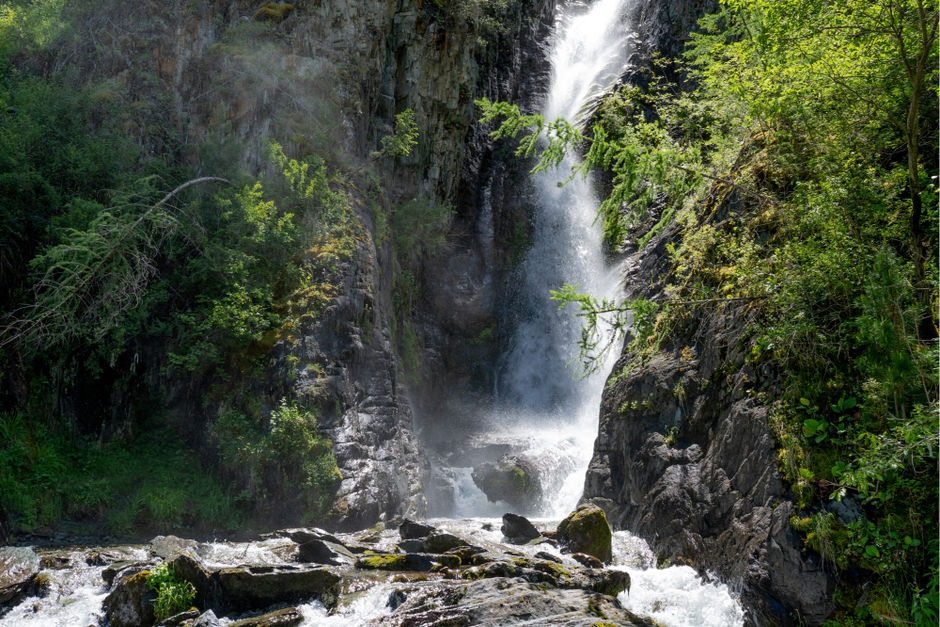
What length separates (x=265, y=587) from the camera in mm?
7230

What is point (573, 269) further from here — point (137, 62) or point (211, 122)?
point (137, 62)

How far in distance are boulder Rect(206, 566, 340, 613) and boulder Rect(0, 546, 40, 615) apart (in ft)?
7.95

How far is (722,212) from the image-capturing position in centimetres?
954

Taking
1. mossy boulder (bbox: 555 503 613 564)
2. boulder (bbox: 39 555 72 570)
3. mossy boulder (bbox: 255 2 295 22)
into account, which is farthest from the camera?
mossy boulder (bbox: 255 2 295 22)

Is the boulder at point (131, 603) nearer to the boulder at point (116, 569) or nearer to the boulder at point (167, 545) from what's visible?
the boulder at point (116, 569)

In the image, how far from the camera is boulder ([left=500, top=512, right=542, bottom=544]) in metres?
10.4

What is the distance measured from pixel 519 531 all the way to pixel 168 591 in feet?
19.1

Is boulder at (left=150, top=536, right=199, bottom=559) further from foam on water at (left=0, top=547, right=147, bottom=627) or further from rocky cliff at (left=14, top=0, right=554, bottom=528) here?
rocky cliff at (left=14, top=0, right=554, bottom=528)

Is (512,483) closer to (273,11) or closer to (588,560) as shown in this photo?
(588,560)

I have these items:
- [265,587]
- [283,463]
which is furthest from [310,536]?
[283,463]

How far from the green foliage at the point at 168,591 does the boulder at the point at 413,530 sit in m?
3.71

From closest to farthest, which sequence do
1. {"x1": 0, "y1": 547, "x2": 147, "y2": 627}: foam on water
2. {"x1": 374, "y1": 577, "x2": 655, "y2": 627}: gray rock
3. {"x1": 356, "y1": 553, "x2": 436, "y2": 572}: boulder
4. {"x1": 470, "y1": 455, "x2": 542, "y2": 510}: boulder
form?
1. {"x1": 374, "y1": 577, "x2": 655, "y2": 627}: gray rock
2. {"x1": 0, "y1": 547, "x2": 147, "y2": 627}: foam on water
3. {"x1": 356, "y1": 553, "x2": 436, "y2": 572}: boulder
4. {"x1": 470, "y1": 455, "x2": 542, "y2": 510}: boulder

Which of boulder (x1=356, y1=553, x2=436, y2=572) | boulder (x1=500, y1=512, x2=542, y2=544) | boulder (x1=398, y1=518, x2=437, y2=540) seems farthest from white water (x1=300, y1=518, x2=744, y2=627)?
boulder (x1=398, y1=518, x2=437, y2=540)

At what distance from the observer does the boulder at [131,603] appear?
6.68m
